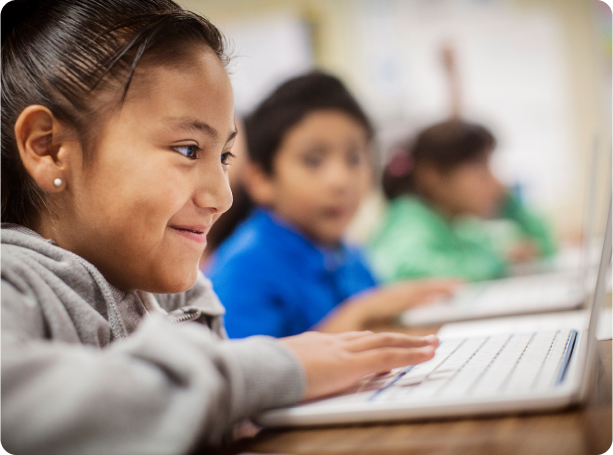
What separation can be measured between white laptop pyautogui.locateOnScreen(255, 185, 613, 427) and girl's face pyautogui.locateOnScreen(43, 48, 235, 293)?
0.23 meters

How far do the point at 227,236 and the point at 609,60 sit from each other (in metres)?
2.11

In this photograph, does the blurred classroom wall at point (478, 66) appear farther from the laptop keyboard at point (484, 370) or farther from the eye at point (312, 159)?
the laptop keyboard at point (484, 370)

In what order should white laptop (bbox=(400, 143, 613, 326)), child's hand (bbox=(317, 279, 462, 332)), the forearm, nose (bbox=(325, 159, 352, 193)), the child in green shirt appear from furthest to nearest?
the child in green shirt < nose (bbox=(325, 159, 352, 193)) < child's hand (bbox=(317, 279, 462, 332)) < white laptop (bbox=(400, 143, 613, 326)) < the forearm

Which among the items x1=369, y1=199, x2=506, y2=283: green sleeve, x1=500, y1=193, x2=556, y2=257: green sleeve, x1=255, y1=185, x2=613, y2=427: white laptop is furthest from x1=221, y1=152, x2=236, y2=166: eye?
x1=500, y1=193, x2=556, y2=257: green sleeve

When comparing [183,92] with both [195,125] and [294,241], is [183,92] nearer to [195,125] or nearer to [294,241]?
[195,125]

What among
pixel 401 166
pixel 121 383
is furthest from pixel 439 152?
pixel 121 383

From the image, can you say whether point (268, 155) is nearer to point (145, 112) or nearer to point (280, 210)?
point (280, 210)

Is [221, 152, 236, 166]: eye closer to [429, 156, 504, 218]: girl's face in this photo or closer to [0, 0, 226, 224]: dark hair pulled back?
[0, 0, 226, 224]: dark hair pulled back

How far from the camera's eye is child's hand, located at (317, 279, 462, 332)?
1084mm

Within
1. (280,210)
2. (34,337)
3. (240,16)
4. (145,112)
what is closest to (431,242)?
(280,210)

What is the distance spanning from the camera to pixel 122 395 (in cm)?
30

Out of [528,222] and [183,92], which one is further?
[528,222]

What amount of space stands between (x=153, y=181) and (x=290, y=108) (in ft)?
2.69

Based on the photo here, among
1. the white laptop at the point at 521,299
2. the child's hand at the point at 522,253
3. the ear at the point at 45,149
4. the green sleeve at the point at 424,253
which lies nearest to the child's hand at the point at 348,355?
the ear at the point at 45,149
